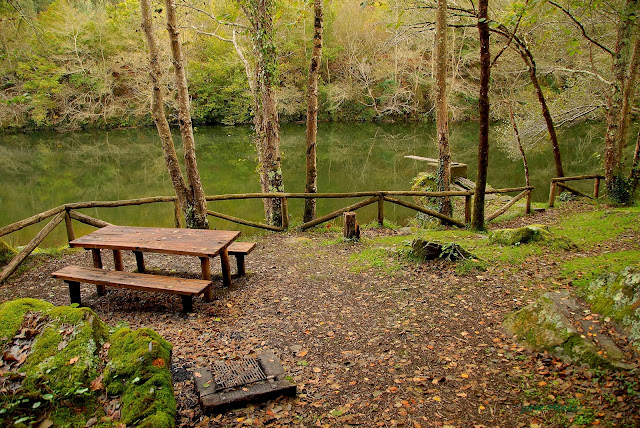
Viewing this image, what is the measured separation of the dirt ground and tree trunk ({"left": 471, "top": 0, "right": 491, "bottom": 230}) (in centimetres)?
229

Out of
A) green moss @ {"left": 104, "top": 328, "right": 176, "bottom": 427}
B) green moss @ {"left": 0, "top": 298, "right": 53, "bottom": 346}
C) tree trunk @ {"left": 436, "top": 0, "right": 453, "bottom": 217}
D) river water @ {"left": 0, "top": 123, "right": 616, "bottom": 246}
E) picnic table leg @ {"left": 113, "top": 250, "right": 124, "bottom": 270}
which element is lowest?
river water @ {"left": 0, "top": 123, "right": 616, "bottom": 246}

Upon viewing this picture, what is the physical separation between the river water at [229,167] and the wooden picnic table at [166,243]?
7.34 m

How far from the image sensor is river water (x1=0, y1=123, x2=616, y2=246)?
56.4 feet

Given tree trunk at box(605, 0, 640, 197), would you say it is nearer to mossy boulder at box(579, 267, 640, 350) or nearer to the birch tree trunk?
mossy boulder at box(579, 267, 640, 350)

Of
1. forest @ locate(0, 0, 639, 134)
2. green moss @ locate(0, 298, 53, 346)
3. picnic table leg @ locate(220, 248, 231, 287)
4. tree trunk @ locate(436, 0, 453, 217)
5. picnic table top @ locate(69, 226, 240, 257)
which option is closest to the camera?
green moss @ locate(0, 298, 53, 346)

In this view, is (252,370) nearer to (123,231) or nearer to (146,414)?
(146,414)

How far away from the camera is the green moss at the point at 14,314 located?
3.10m

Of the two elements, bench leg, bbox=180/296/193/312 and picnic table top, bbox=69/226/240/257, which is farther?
picnic table top, bbox=69/226/240/257

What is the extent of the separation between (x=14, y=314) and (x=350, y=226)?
645cm

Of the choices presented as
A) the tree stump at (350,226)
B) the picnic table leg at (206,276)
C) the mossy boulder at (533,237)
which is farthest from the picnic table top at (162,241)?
the mossy boulder at (533,237)

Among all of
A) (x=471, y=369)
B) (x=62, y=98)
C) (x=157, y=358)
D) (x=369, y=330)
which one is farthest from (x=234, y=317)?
(x=62, y=98)

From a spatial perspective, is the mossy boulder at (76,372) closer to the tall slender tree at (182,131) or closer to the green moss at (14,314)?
the green moss at (14,314)

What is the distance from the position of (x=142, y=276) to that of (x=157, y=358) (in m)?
2.74

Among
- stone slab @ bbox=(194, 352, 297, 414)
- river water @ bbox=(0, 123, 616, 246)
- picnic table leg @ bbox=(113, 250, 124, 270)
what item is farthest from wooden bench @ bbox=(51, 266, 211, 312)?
river water @ bbox=(0, 123, 616, 246)
